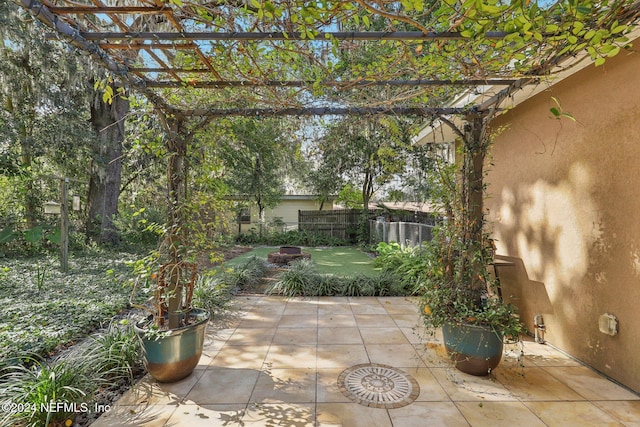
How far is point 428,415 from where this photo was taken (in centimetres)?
198

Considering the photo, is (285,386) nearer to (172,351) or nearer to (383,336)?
(172,351)

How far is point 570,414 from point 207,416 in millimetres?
2381

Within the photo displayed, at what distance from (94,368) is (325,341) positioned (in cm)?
196

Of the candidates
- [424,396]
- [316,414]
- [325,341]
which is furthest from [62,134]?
[424,396]

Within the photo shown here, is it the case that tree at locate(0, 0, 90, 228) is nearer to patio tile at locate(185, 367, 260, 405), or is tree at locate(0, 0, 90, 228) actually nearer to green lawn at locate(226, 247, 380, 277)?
green lawn at locate(226, 247, 380, 277)

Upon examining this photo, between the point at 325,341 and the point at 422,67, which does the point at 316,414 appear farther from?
the point at 422,67

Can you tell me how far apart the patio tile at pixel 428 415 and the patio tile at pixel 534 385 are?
0.58 metres

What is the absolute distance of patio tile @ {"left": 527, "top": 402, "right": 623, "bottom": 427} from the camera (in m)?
1.90

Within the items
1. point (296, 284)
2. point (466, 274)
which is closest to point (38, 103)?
point (296, 284)

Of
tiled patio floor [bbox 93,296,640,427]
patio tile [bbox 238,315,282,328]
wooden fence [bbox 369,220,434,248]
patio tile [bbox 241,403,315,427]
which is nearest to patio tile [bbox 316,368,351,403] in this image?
tiled patio floor [bbox 93,296,640,427]

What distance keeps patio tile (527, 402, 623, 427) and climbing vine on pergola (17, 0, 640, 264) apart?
1338 millimetres

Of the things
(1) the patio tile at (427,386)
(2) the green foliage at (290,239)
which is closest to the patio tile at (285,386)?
(1) the patio tile at (427,386)

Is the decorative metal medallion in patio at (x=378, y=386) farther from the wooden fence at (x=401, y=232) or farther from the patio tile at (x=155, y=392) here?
the wooden fence at (x=401, y=232)

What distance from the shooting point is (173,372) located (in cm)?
234
